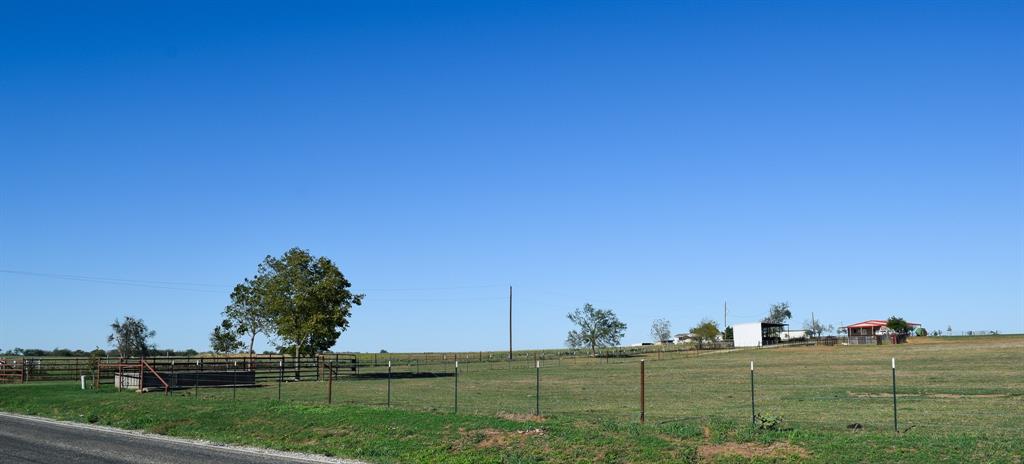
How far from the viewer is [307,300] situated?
71750 mm

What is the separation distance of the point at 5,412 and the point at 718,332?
141 m

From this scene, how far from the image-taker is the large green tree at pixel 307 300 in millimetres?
71625

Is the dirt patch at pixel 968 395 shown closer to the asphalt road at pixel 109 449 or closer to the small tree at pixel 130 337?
the asphalt road at pixel 109 449

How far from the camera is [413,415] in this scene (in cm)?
2627

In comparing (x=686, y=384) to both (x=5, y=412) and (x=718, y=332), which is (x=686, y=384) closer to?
(x=5, y=412)

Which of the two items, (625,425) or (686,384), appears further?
(686,384)

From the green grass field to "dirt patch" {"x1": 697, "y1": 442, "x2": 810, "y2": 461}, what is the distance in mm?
34

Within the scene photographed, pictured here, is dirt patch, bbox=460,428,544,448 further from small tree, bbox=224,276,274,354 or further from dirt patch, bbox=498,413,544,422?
small tree, bbox=224,276,274,354

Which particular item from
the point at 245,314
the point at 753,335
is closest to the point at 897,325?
the point at 753,335

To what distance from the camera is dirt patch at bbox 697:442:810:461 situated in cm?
1827

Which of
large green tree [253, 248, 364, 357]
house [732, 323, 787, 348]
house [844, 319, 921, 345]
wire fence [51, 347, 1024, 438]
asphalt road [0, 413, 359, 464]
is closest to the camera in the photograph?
asphalt road [0, 413, 359, 464]

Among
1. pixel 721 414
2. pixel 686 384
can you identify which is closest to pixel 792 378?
pixel 686 384

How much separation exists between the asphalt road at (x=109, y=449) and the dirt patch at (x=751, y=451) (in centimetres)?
852

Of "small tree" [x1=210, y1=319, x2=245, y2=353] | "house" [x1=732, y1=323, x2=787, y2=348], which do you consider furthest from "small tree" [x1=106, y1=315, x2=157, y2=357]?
"house" [x1=732, y1=323, x2=787, y2=348]
